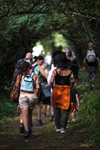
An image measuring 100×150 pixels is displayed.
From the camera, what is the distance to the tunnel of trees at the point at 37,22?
21.0 feet

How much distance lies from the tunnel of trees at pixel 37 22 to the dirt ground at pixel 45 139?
2096mm

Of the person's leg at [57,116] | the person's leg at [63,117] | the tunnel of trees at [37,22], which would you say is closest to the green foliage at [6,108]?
the tunnel of trees at [37,22]

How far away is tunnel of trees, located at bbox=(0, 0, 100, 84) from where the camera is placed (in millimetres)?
6402

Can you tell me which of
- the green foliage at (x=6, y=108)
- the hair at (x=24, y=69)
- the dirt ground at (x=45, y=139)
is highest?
the hair at (x=24, y=69)

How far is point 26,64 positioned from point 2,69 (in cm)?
405

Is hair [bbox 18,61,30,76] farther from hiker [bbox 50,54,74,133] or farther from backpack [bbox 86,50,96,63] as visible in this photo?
backpack [bbox 86,50,96,63]

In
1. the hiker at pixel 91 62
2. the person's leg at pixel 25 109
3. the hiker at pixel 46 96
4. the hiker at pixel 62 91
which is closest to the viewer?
the person's leg at pixel 25 109

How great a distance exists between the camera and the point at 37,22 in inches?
420

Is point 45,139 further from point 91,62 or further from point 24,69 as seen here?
point 91,62

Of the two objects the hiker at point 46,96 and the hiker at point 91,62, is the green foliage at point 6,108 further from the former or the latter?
the hiker at point 91,62

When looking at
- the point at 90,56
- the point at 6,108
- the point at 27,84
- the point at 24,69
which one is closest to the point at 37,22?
the point at 90,56

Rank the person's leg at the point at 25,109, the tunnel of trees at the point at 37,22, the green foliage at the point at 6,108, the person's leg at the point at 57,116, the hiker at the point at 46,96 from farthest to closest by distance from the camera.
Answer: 1. the hiker at the point at 46,96
2. the green foliage at the point at 6,108
3. the person's leg at the point at 57,116
4. the person's leg at the point at 25,109
5. the tunnel of trees at the point at 37,22

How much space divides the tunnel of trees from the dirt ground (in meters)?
2.10

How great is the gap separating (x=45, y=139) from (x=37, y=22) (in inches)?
215
